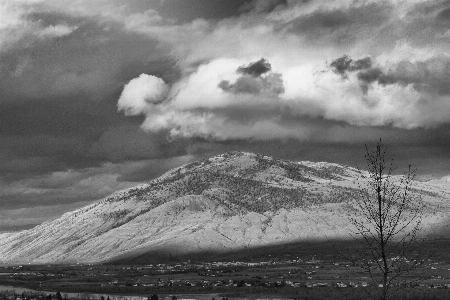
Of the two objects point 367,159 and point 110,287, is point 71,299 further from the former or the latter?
point 367,159

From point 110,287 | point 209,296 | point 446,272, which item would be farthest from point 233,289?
point 446,272

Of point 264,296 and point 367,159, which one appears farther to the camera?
point 264,296

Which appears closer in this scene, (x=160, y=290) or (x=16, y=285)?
(x=160, y=290)

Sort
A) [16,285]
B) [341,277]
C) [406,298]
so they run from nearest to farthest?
[406,298], [341,277], [16,285]

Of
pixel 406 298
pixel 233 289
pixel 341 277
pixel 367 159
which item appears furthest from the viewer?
pixel 341 277

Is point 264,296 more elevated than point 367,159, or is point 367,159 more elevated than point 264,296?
point 367,159

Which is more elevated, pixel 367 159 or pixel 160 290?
pixel 367 159

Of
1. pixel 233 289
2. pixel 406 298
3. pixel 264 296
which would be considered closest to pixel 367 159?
pixel 406 298

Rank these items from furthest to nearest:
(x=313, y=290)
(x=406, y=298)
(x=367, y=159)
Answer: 1. (x=313, y=290)
2. (x=406, y=298)
3. (x=367, y=159)

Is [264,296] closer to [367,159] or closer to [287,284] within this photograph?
[287,284]
